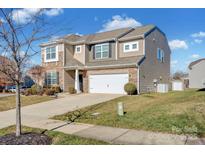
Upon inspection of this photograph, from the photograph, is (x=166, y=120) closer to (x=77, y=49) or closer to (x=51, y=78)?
(x=77, y=49)

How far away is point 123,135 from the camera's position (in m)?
6.79

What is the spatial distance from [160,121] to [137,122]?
3.08 feet

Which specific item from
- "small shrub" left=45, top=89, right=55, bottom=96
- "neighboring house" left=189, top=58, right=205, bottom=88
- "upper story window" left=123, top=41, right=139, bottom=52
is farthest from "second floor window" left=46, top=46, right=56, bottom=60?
"neighboring house" left=189, top=58, right=205, bottom=88

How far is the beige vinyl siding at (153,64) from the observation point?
63.8 ft

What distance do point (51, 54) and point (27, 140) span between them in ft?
61.2

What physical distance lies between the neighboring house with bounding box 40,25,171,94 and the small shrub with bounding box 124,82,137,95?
641 mm

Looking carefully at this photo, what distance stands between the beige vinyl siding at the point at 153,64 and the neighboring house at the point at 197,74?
44.5 ft

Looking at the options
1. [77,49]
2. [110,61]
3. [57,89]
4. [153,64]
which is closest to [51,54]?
[77,49]

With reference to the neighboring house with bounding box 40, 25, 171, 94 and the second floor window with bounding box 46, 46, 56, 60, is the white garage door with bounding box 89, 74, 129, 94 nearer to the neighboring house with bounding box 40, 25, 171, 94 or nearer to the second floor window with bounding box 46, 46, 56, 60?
the neighboring house with bounding box 40, 25, 171, 94

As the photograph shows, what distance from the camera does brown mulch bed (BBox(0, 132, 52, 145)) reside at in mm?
6133

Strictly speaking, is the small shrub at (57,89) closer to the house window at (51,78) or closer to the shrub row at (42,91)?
the shrub row at (42,91)

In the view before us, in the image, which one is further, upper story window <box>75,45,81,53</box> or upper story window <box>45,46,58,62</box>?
upper story window <box>75,45,81,53</box>
